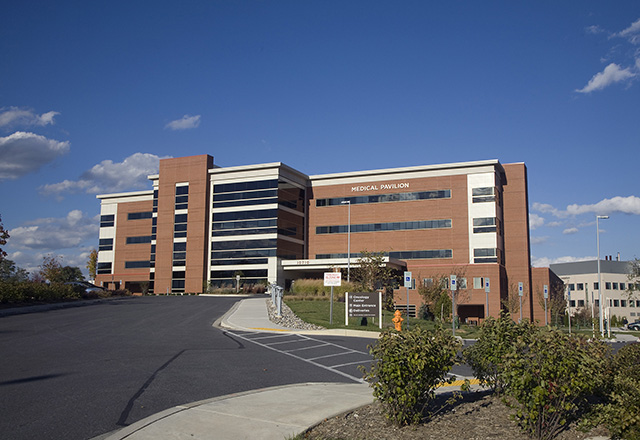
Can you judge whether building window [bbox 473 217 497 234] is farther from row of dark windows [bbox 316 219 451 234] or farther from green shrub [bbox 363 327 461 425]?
green shrub [bbox 363 327 461 425]

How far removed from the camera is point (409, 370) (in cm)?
693

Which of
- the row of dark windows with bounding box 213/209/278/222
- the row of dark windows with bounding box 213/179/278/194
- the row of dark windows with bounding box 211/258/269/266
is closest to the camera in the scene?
the row of dark windows with bounding box 211/258/269/266

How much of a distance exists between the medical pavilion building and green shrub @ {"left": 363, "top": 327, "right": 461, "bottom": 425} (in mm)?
52158

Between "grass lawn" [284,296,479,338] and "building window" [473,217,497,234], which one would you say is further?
"building window" [473,217,497,234]

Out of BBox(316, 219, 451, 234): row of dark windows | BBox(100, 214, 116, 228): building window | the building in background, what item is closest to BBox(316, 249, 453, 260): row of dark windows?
BBox(316, 219, 451, 234): row of dark windows

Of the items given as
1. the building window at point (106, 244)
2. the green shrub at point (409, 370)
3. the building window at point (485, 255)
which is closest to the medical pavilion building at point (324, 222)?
the building window at point (485, 255)

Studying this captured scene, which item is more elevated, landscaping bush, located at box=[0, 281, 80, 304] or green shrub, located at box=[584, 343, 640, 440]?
landscaping bush, located at box=[0, 281, 80, 304]

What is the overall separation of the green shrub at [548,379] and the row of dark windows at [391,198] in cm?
5951

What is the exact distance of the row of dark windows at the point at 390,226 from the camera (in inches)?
2547

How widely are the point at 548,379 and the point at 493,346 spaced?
6.23ft

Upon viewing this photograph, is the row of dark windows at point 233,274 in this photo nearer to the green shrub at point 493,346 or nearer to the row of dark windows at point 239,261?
the row of dark windows at point 239,261

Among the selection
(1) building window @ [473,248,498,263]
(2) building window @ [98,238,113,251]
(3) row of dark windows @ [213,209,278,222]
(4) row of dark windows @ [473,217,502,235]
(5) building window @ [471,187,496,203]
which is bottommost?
(1) building window @ [473,248,498,263]

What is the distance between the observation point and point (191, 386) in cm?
1008

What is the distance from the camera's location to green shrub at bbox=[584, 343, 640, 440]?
235 inches
